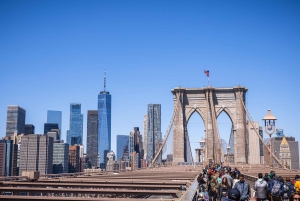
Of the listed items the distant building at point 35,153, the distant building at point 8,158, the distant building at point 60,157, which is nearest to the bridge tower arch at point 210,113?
the distant building at point 8,158

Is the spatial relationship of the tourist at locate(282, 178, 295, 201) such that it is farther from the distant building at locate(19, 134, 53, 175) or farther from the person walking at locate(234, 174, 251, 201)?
the distant building at locate(19, 134, 53, 175)

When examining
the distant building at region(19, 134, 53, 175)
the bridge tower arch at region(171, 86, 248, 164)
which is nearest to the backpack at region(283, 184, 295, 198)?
the bridge tower arch at region(171, 86, 248, 164)

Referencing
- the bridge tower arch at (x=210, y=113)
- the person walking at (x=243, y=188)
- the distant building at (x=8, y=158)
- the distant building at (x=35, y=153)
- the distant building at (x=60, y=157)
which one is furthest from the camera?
the distant building at (x=60, y=157)

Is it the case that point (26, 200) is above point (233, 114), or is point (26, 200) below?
below

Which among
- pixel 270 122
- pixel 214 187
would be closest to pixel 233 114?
pixel 270 122

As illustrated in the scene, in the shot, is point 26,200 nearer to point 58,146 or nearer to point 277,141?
point 277,141

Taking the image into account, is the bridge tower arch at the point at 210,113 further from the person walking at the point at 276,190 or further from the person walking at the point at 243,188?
the person walking at the point at 243,188
